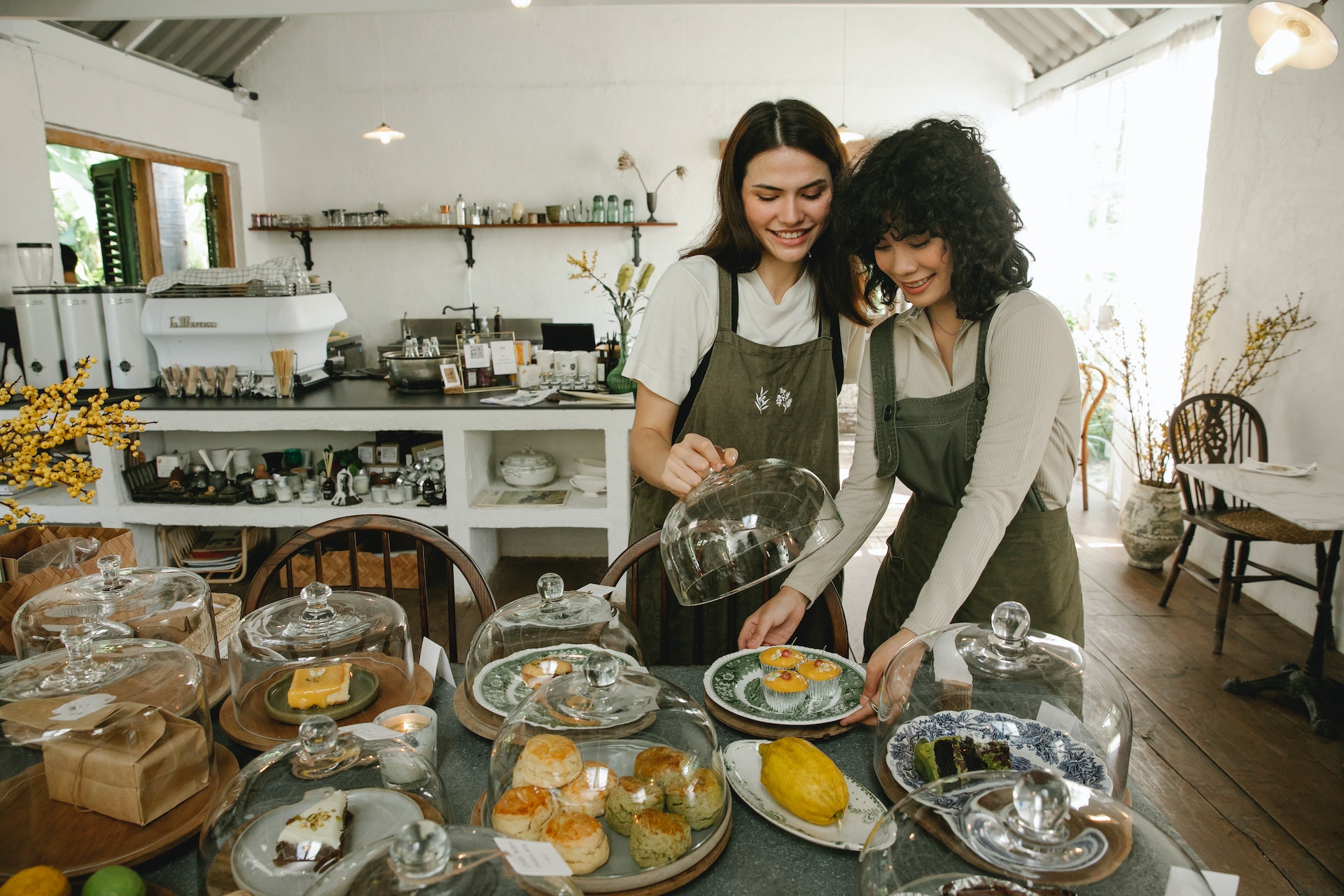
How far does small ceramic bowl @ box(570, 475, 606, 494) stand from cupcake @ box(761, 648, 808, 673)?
2.38m

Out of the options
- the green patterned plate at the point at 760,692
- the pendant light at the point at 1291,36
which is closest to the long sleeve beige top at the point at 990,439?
the green patterned plate at the point at 760,692

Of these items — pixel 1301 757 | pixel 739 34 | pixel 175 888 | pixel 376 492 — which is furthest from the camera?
pixel 739 34

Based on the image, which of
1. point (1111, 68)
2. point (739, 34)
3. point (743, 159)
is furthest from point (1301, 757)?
point (739, 34)

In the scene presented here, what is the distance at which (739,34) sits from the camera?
23.1ft

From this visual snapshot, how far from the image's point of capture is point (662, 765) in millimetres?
949

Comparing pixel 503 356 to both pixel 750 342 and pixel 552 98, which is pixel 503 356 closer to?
pixel 750 342

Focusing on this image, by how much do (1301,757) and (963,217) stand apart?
2.41 metres

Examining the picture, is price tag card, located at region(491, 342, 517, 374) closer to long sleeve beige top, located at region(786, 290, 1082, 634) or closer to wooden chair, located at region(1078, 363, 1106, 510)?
long sleeve beige top, located at region(786, 290, 1082, 634)

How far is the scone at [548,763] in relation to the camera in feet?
3.04

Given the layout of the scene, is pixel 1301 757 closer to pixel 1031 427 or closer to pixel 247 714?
pixel 1031 427

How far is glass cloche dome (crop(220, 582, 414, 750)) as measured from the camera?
1.20 metres

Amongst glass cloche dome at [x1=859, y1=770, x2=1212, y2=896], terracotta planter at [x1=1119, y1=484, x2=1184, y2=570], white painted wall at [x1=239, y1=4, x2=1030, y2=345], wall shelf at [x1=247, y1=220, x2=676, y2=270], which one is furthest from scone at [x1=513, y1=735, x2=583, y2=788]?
white painted wall at [x1=239, y1=4, x2=1030, y2=345]

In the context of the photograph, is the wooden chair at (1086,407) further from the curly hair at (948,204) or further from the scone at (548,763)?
the scone at (548,763)

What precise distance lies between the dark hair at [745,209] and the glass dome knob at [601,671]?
0.83 meters
